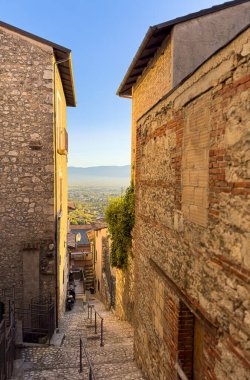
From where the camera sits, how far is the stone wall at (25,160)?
8.73m

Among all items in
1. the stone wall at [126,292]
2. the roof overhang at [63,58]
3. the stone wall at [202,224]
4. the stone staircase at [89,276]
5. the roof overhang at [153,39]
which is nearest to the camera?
the stone wall at [202,224]

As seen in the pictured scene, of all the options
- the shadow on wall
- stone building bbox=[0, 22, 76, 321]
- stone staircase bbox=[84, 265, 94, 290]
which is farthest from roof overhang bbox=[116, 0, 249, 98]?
stone staircase bbox=[84, 265, 94, 290]

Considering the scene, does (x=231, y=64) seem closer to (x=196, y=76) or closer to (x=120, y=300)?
(x=196, y=76)

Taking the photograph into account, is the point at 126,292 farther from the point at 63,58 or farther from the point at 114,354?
the point at 63,58

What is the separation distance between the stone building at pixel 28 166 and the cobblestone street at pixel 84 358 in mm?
1639

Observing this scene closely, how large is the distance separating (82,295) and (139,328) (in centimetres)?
1624

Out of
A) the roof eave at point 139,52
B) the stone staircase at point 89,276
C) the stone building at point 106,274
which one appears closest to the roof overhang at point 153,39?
the roof eave at point 139,52

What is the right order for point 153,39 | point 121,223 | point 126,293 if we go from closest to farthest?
point 153,39, point 121,223, point 126,293

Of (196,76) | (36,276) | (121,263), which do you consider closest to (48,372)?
(36,276)

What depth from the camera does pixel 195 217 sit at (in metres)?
3.88

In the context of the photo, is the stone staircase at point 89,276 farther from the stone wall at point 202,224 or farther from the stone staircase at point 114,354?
the stone wall at point 202,224

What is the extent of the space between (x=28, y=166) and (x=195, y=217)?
21.4 ft

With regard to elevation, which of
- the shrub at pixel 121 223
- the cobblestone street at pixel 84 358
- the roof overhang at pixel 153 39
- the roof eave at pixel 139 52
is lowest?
the cobblestone street at pixel 84 358

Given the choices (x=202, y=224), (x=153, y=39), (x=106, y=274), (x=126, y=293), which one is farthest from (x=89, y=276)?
(x=202, y=224)
